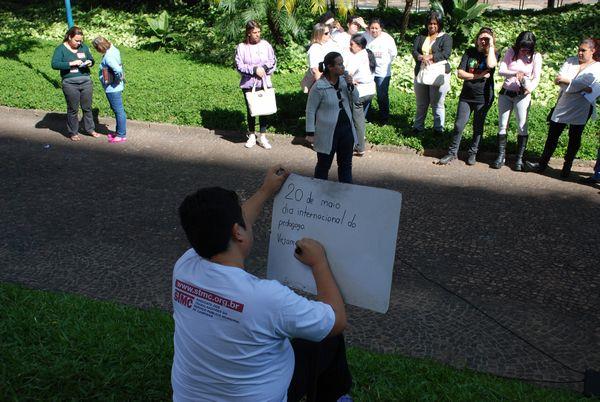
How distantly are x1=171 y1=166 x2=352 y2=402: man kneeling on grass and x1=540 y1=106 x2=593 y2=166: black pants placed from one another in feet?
21.8

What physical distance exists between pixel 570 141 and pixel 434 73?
2312mm

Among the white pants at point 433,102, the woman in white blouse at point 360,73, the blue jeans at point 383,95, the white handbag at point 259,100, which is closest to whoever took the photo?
the woman in white blouse at point 360,73

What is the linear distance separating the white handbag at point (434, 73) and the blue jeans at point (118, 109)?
15.7ft

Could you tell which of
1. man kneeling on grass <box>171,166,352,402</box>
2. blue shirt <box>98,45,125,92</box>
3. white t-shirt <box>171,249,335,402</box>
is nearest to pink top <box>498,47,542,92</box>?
blue shirt <box>98,45,125,92</box>

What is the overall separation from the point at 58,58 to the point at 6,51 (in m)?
8.24

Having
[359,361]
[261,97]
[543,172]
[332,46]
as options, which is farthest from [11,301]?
[543,172]

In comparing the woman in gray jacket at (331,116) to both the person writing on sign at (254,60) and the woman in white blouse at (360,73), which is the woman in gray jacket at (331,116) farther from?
the person writing on sign at (254,60)

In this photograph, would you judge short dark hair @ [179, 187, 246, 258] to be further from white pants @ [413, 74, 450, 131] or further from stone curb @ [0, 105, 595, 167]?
white pants @ [413, 74, 450, 131]

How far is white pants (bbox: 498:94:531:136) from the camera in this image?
845 cm

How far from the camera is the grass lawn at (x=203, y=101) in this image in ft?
32.1

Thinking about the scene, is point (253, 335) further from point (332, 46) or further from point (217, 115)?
point (217, 115)

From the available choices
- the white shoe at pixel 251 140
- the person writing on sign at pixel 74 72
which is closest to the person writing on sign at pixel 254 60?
the white shoe at pixel 251 140

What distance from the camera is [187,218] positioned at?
2439mm

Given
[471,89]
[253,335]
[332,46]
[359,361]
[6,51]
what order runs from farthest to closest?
[6,51], [332,46], [471,89], [359,361], [253,335]
